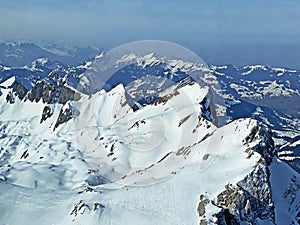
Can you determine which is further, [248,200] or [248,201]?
[248,200]

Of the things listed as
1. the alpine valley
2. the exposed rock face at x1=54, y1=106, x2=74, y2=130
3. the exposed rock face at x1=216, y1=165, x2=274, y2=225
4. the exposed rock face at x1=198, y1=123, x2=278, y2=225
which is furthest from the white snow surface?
the exposed rock face at x1=54, y1=106, x2=74, y2=130

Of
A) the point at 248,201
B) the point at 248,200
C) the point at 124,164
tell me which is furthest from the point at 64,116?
the point at 248,201

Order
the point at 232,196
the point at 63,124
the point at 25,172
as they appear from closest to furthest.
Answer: the point at 232,196, the point at 25,172, the point at 63,124

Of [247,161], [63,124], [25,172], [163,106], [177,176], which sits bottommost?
[63,124]

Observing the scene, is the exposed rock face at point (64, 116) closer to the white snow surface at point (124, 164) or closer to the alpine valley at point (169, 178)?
the white snow surface at point (124, 164)

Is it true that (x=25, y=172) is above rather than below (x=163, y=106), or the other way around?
below

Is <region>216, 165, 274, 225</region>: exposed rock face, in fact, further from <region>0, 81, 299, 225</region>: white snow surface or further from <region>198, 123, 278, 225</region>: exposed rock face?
<region>0, 81, 299, 225</region>: white snow surface

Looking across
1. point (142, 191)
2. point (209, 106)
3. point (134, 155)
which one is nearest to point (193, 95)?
point (209, 106)

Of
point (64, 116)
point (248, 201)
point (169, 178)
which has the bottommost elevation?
point (64, 116)

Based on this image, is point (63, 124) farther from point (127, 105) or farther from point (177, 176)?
point (177, 176)

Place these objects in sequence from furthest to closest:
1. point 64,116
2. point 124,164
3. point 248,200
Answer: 1. point 64,116
2. point 124,164
3. point 248,200

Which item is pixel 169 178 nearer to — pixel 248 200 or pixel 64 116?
pixel 248 200
